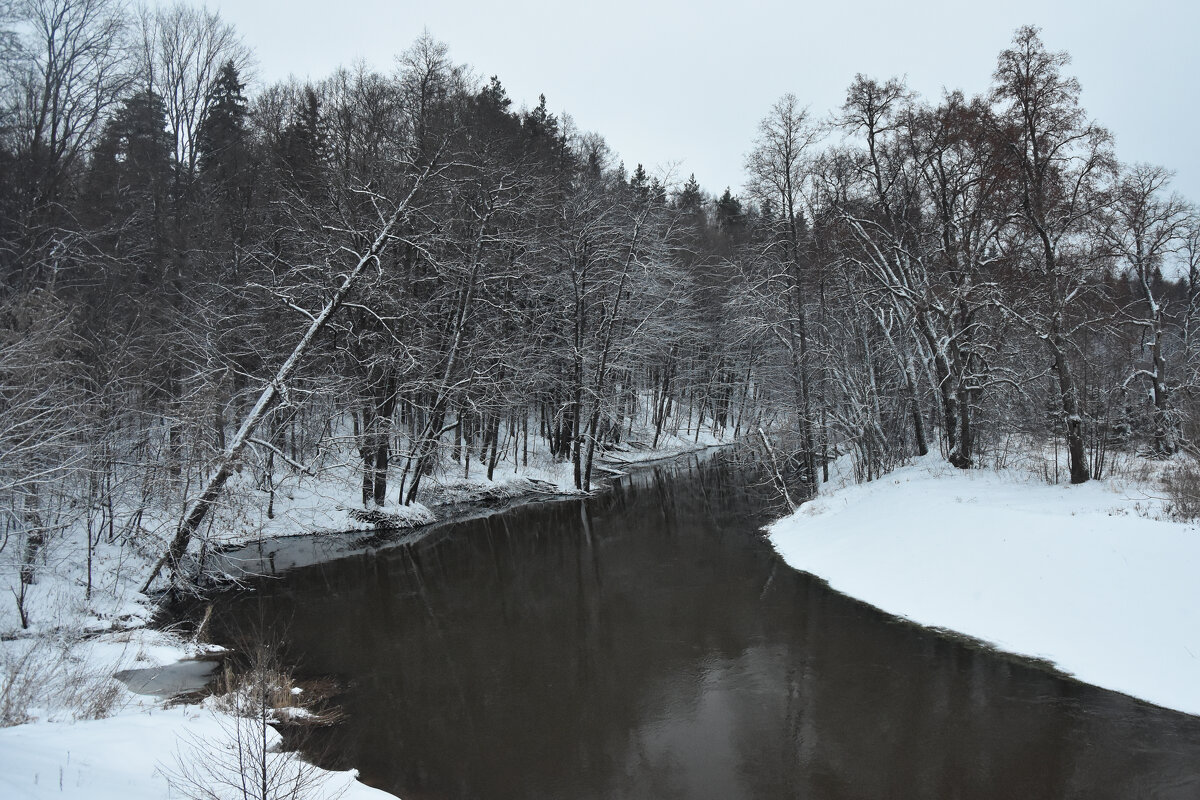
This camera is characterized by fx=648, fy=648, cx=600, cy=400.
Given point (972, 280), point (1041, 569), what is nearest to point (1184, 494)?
point (1041, 569)

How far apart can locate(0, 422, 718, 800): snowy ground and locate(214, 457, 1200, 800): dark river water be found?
64.4 inches

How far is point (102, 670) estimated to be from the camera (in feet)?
30.4

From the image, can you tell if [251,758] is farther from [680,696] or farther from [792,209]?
[792,209]

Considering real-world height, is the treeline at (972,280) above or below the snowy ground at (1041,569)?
above

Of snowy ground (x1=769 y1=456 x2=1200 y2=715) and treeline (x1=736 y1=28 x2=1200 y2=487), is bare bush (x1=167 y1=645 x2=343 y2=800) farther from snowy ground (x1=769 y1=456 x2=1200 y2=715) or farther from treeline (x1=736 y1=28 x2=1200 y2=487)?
treeline (x1=736 y1=28 x2=1200 y2=487)

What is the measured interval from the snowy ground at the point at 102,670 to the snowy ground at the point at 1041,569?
9298mm

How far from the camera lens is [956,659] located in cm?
970

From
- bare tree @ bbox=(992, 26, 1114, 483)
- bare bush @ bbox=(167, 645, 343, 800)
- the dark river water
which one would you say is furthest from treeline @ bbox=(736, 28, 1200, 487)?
bare bush @ bbox=(167, 645, 343, 800)

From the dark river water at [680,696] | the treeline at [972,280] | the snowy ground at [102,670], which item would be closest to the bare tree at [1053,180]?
the treeline at [972,280]

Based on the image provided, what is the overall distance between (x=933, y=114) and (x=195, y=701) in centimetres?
2165

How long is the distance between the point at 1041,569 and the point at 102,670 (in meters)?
14.3

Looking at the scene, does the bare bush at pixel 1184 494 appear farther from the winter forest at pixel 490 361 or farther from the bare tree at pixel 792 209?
the bare tree at pixel 792 209

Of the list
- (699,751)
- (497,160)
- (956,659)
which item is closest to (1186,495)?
(956,659)

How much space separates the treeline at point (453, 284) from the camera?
1392cm
